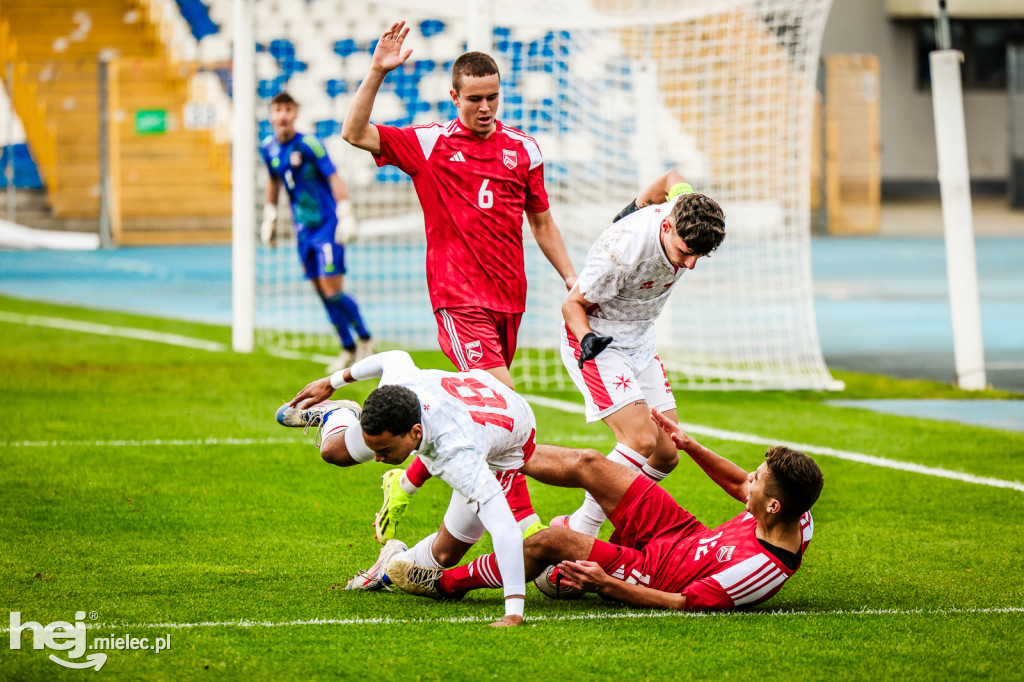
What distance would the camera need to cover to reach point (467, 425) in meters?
4.36

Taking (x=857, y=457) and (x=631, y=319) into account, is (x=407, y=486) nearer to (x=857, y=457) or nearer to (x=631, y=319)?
(x=631, y=319)

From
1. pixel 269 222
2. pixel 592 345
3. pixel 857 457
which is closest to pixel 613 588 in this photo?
pixel 592 345

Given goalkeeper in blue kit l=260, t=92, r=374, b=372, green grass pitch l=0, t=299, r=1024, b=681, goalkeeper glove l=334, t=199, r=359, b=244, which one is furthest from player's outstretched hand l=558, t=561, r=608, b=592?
goalkeeper in blue kit l=260, t=92, r=374, b=372

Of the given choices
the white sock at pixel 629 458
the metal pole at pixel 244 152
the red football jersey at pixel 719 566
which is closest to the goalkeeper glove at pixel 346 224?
the metal pole at pixel 244 152

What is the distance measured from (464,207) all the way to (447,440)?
172 cm

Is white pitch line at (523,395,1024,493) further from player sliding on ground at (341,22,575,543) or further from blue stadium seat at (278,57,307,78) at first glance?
blue stadium seat at (278,57,307,78)

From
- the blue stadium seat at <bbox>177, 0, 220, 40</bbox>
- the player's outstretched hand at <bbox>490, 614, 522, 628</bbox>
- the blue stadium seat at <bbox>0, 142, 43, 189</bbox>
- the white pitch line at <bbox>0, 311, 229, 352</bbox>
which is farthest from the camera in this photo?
the blue stadium seat at <bbox>177, 0, 220, 40</bbox>

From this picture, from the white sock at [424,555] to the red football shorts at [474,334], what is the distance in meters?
0.94

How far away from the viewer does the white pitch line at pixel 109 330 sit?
1273cm

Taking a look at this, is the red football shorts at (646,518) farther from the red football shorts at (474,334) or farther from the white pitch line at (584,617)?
the red football shorts at (474,334)

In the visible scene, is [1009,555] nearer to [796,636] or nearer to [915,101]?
[796,636]

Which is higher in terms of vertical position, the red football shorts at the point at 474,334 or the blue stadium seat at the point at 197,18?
the blue stadium seat at the point at 197,18

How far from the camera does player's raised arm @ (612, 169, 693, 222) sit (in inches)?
211

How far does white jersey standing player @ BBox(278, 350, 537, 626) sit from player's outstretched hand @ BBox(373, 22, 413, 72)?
1343 millimetres
